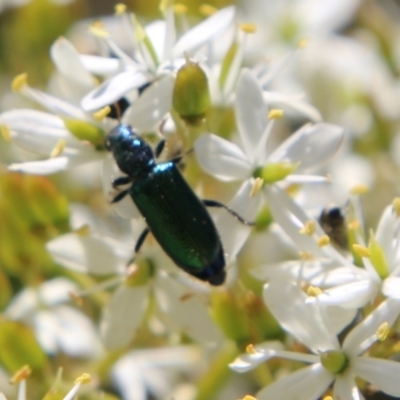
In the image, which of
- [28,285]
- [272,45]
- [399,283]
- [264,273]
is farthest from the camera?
[272,45]

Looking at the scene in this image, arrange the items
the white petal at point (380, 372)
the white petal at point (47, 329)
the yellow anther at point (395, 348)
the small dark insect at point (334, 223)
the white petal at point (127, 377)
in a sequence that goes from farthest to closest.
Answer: the white petal at point (127, 377) < the white petal at point (47, 329) < the small dark insect at point (334, 223) < the yellow anther at point (395, 348) < the white petal at point (380, 372)

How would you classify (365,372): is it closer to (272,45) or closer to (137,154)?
(137,154)

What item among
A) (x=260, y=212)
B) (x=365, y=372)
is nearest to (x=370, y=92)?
(x=260, y=212)

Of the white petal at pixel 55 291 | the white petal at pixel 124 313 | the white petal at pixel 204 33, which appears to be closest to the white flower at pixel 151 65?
the white petal at pixel 204 33

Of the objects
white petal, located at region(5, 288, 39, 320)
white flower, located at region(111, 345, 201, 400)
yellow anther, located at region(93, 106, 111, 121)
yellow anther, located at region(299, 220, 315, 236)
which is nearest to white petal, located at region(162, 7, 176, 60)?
yellow anther, located at region(93, 106, 111, 121)

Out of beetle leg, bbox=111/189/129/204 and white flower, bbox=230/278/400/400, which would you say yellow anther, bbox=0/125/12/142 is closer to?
beetle leg, bbox=111/189/129/204

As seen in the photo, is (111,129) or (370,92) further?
(370,92)

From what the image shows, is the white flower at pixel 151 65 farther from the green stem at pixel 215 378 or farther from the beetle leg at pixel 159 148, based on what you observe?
the green stem at pixel 215 378
